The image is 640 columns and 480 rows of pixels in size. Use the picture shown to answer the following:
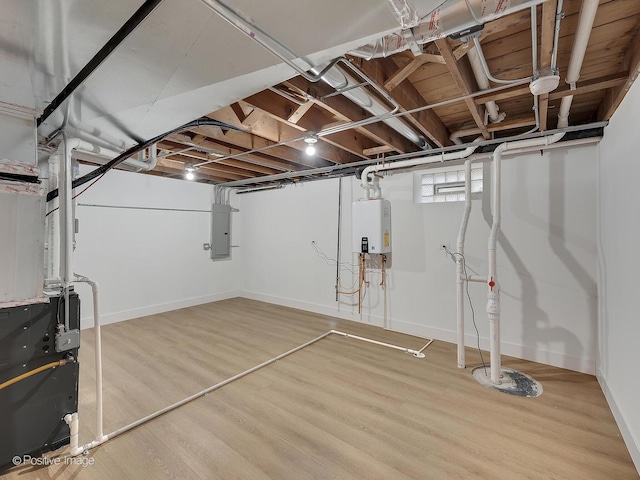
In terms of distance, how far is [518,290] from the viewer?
3.09 m

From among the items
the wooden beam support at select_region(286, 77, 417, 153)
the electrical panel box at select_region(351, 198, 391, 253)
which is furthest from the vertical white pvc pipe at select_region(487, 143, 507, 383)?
the electrical panel box at select_region(351, 198, 391, 253)

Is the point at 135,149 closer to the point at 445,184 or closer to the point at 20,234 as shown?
the point at 20,234

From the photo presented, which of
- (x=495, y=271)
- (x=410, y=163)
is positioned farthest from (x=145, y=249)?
(x=495, y=271)

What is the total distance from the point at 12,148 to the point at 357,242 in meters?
3.31

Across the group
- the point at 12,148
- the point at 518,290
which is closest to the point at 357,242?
the point at 518,290

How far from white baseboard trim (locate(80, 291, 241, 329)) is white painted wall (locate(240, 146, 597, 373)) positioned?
2.10 meters

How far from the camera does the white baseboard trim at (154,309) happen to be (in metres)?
4.19

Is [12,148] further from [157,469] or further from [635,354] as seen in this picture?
[635,354]

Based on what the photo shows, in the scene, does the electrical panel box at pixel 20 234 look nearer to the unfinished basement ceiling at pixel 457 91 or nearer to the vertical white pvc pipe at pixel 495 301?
the unfinished basement ceiling at pixel 457 91

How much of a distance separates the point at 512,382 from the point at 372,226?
2.20 m

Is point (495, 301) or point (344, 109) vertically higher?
point (344, 109)

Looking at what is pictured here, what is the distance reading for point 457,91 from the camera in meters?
2.26

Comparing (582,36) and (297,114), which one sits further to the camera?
(297,114)

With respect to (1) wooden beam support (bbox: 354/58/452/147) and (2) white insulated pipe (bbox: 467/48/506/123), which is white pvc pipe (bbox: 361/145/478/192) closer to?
(1) wooden beam support (bbox: 354/58/452/147)
